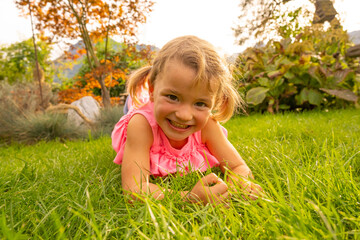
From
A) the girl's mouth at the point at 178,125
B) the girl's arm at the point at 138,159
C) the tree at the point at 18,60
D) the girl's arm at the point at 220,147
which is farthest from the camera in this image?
the tree at the point at 18,60

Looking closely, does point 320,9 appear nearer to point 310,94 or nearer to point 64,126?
point 310,94

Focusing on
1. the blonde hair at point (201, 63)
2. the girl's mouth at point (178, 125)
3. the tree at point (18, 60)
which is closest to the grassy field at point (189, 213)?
the girl's mouth at point (178, 125)

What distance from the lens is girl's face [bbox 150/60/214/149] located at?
1394 millimetres

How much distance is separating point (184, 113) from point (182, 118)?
3cm

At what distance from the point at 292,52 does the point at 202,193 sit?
169 inches

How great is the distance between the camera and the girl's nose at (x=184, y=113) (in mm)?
1418

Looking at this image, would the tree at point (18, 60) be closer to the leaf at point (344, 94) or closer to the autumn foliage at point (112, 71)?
the autumn foliage at point (112, 71)

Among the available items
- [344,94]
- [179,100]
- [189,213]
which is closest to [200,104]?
[179,100]

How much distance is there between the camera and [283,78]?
14.5 ft

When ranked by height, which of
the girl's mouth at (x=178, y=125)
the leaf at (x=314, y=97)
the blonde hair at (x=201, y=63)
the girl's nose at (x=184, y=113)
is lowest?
the leaf at (x=314, y=97)

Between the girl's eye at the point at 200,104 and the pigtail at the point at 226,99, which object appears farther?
the pigtail at the point at 226,99

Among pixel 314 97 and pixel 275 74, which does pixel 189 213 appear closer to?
pixel 275 74

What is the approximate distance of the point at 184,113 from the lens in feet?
4.66

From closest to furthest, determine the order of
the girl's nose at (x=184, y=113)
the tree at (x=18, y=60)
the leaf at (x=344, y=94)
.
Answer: the girl's nose at (x=184, y=113)
the leaf at (x=344, y=94)
the tree at (x=18, y=60)
